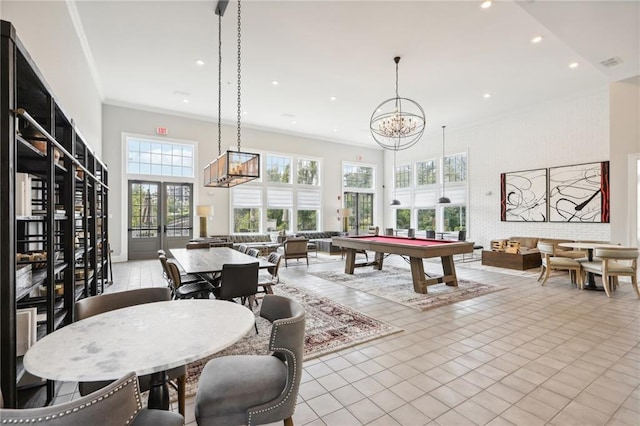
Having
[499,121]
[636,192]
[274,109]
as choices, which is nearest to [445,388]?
[636,192]

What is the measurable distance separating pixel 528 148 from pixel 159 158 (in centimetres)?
1093

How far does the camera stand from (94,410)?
95 cm

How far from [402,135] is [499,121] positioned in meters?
4.93

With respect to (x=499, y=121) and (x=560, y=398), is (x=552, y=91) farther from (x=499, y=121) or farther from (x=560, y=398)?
(x=560, y=398)

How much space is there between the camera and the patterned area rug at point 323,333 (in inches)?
115

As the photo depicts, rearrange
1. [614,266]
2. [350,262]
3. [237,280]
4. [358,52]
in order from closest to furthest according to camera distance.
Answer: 1. [237,280]
2. [614,266]
3. [358,52]
4. [350,262]

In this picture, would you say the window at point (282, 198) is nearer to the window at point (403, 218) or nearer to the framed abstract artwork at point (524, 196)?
the window at point (403, 218)

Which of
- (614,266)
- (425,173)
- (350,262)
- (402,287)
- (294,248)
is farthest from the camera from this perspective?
(425,173)

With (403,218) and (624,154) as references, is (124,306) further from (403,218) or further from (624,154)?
(403,218)

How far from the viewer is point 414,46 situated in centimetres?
544

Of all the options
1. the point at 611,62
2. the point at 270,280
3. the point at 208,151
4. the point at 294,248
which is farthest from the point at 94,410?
the point at 208,151

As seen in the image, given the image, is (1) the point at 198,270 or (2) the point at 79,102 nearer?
(1) the point at 198,270

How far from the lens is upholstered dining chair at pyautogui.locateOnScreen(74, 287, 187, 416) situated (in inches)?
69.6

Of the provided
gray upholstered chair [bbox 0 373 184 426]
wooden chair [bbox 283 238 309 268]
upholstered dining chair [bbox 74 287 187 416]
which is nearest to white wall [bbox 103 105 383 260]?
wooden chair [bbox 283 238 309 268]
